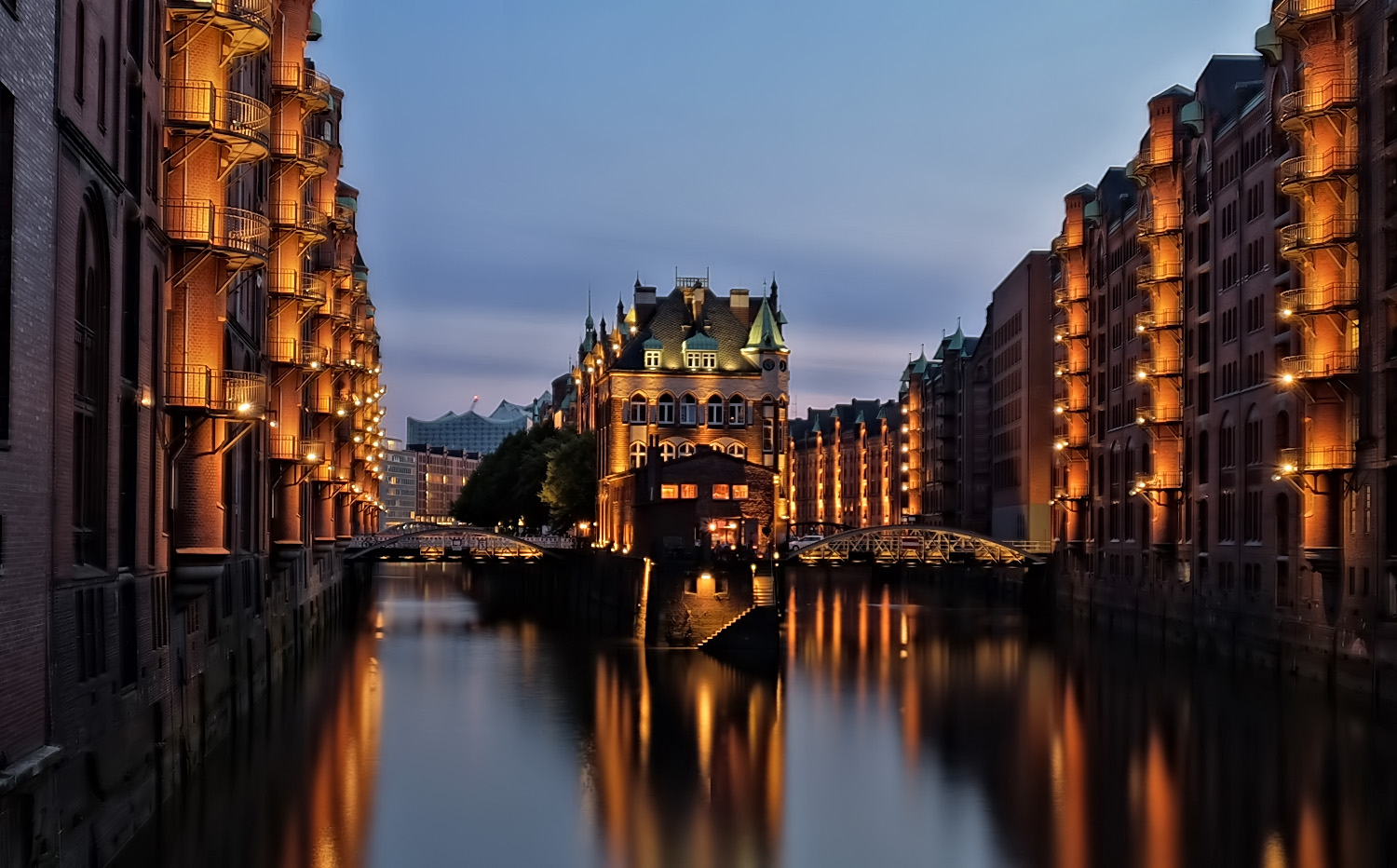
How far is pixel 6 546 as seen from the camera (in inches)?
841

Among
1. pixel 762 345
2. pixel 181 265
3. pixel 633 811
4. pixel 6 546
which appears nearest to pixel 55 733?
pixel 6 546

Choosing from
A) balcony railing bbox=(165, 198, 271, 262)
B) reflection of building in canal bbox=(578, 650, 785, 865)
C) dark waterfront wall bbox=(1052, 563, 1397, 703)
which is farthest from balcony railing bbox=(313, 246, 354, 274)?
dark waterfront wall bbox=(1052, 563, 1397, 703)

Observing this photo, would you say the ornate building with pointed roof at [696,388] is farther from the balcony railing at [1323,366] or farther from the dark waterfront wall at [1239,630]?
the balcony railing at [1323,366]

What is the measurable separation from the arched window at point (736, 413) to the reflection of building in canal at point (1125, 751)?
118 ft

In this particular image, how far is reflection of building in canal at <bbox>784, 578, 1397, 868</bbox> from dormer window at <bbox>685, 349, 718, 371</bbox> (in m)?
37.9

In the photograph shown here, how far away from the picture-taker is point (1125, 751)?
48.0 metres

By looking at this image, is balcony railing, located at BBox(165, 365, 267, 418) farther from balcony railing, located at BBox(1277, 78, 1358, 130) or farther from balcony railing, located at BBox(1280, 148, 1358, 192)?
balcony railing, located at BBox(1277, 78, 1358, 130)

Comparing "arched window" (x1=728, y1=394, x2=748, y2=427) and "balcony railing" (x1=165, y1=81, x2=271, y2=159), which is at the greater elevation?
"balcony railing" (x1=165, y1=81, x2=271, y2=159)

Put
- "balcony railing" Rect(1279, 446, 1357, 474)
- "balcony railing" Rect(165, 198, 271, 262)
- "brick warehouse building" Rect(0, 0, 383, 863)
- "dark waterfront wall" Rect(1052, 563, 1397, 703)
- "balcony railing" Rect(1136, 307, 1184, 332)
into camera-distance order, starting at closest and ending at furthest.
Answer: "brick warehouse building" Rect(0, 0, 383, 863)
"balcony railing" Rect(165, 198, 271, 262)
"dark waterfront wall" Rect(1052, 563, 1397, 703)
"balcony railing" Rect(1279, 446, 1357, 474)
"balcony railing" Rect(1136, 307, 1184, 332)

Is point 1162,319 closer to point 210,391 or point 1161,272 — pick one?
point 1161,272

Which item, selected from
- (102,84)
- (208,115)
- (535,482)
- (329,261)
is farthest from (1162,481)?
(535,482)

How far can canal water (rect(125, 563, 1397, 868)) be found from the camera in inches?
1345

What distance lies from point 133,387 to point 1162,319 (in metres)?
58.5

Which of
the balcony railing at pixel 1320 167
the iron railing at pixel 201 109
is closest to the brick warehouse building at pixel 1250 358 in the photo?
the balcony railing at pixel 1320 167
